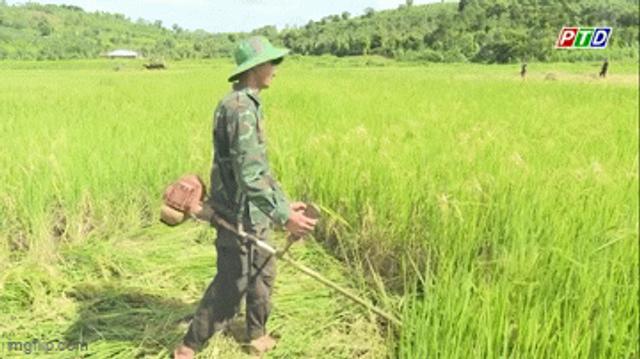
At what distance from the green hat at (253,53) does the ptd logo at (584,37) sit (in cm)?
121

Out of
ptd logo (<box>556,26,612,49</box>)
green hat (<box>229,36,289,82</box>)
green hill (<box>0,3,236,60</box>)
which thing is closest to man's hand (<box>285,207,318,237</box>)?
green hat (<box>229,36,289,82</box>)

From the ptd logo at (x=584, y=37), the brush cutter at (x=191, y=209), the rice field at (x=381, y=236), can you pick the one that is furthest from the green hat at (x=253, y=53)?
the ptd logo at (x=584, y=37)

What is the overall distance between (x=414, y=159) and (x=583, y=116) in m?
1.68

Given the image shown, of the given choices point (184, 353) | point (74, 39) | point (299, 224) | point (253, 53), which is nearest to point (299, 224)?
point (299, 224)

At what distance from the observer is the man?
2.06 meters

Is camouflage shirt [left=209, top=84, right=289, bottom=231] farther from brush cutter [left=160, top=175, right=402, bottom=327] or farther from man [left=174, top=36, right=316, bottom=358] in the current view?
brush cutter [left=160, top=175, right=402, bottom=327]

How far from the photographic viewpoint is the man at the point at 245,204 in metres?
2.06

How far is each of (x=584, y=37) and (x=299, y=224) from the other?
130 centimetres

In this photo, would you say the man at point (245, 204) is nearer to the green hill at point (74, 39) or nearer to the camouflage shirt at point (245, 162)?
the camouflage shirt at point (245, 162)

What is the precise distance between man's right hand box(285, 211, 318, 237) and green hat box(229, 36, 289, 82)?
65 centimetres

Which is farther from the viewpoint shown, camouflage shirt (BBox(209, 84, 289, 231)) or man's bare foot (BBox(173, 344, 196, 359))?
man's bare foot (BBox(173, 344, 196, 359))

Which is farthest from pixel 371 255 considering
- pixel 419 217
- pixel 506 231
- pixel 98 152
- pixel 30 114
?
pixel 30 114

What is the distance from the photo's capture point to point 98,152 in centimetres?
438

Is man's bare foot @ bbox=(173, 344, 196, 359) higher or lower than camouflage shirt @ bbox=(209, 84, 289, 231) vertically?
lower
